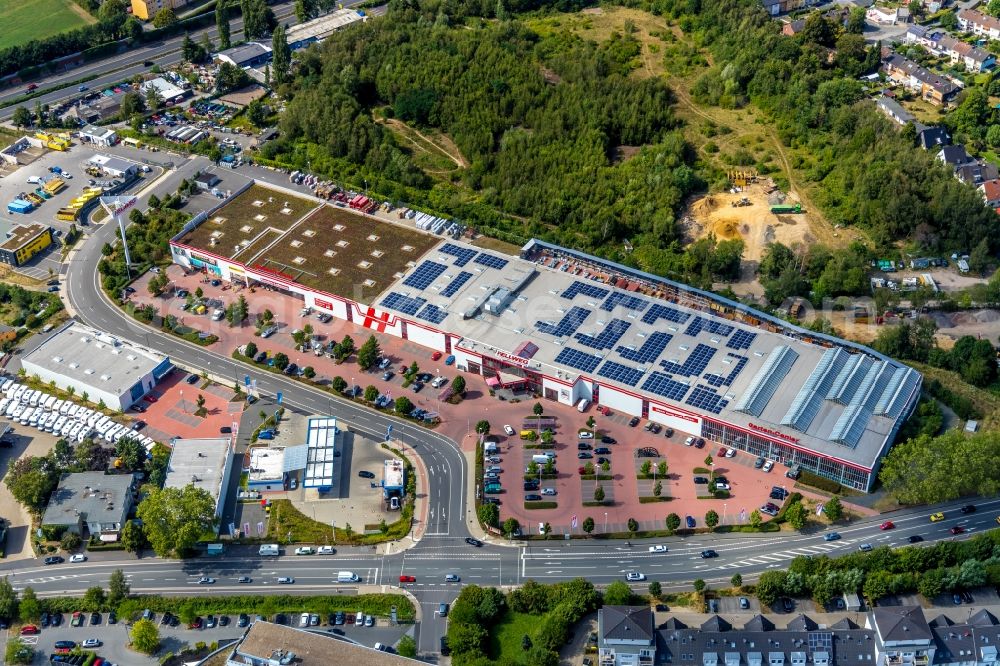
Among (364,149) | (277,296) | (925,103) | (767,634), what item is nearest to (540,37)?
(364,149)

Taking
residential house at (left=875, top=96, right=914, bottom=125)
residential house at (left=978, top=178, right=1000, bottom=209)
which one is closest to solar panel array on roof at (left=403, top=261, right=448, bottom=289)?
residential house at (left=978, top=178, right=1000, bottom=209)

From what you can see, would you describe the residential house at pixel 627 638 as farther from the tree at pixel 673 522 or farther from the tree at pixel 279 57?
the tree at pixel 279 57

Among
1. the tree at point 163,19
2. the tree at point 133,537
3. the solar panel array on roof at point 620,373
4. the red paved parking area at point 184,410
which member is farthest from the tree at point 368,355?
the tree at point 163,19

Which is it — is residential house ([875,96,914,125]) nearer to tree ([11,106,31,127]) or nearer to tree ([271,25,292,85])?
tree ([271,25,292,85])

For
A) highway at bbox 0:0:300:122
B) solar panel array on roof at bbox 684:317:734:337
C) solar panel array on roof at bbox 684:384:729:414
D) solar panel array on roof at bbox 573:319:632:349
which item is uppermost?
solar panel array on roof at bbox 684:317:734:337

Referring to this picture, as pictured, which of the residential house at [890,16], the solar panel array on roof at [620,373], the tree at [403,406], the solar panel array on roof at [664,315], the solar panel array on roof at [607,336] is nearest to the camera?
the tree at [403,406]

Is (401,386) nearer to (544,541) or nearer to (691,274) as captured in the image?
(544,541)

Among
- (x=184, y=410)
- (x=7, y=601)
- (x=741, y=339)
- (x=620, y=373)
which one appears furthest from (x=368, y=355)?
(x=7, y=601)
